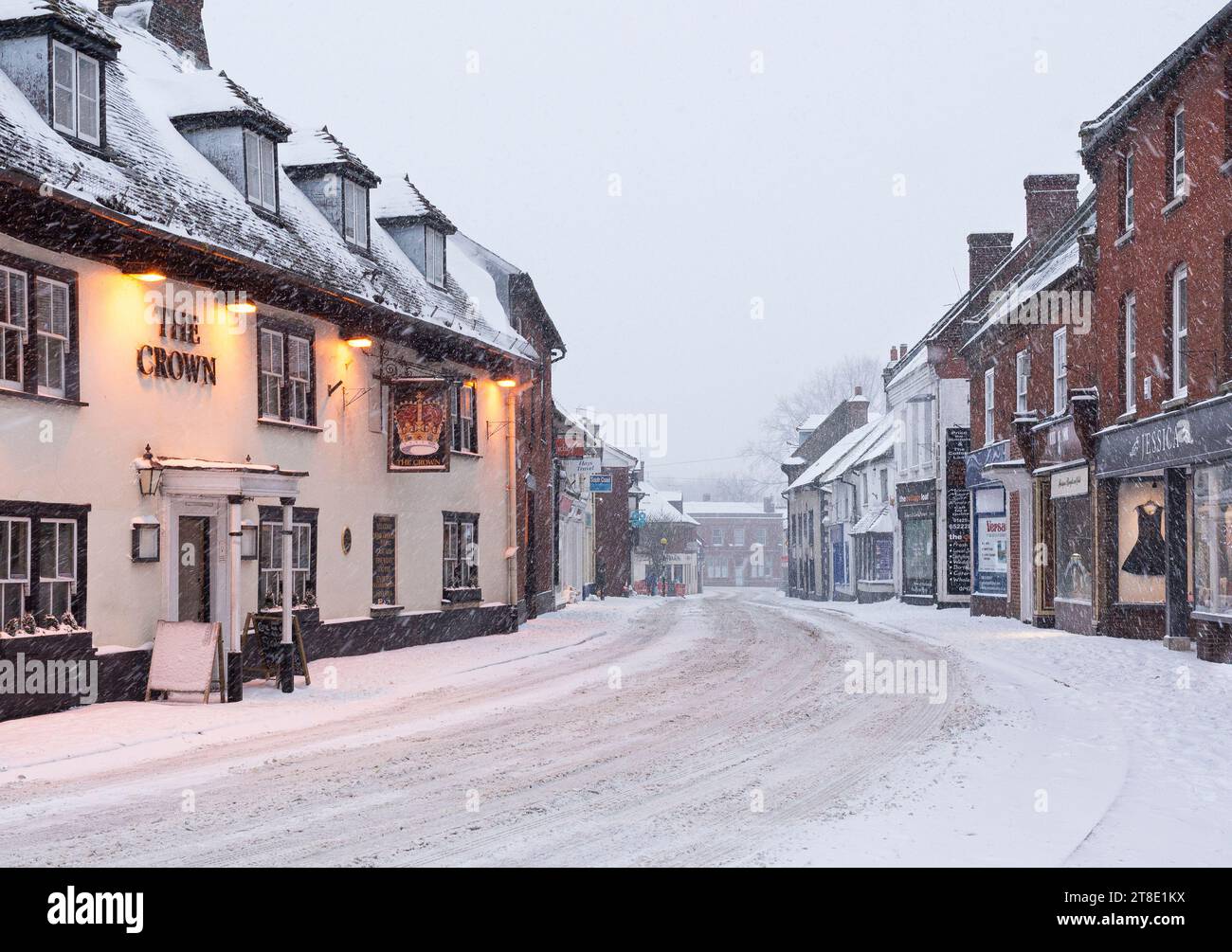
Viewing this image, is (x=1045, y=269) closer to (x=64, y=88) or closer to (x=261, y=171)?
(x=261, y=171)

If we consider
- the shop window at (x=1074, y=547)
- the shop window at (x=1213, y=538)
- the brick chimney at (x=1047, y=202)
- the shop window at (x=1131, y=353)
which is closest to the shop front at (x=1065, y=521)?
the shop window at (x=1074, y=547)

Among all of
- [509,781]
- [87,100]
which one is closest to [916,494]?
[87,100]

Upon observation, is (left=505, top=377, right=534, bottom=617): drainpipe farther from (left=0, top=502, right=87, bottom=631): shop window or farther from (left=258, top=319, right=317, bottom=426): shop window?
(left=0, top=502, right=87, bottom=631): shop window

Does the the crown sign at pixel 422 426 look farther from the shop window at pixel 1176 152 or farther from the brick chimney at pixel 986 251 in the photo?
the brick chimney at pixel 986 251

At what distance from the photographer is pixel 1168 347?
2147cm

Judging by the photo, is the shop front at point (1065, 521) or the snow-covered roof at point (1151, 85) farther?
the shop front at point (1065, 521)

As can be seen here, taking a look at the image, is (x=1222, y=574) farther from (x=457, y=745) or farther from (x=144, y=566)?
(x=144, y=566)

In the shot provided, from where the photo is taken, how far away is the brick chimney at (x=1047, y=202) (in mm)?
35188

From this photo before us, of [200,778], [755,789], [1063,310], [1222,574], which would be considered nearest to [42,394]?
[200,778]

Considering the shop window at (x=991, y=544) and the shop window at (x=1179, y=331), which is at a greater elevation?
the shop window at (x=1179, y=331)

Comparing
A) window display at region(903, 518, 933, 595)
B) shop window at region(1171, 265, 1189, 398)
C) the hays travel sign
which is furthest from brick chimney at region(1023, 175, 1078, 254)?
shop window at region(1171, 265, 1189, 398)

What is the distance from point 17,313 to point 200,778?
264 inches

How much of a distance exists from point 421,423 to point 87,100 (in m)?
8.26

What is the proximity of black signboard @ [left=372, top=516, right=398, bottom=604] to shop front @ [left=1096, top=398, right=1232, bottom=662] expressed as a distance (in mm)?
12987
